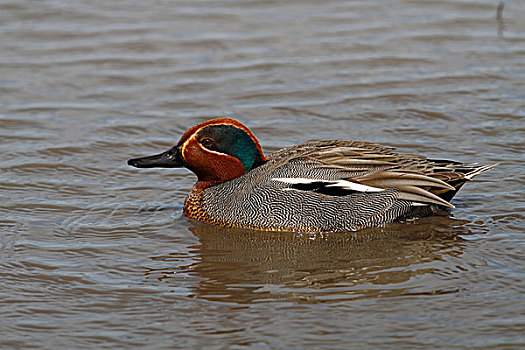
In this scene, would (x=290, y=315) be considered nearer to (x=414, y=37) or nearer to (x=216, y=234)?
(x=216, y=234)

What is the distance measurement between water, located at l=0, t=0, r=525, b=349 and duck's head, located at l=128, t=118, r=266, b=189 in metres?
0.52

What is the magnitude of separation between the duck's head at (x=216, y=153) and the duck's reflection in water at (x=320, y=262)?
0.58 meters

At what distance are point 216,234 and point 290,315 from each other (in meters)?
2.10

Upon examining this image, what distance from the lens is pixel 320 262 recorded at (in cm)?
785

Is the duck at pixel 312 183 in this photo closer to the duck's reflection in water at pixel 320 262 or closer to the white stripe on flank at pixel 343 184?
the white stripe on flank at pixel 343 184

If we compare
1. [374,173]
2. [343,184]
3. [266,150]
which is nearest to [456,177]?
[374,173]

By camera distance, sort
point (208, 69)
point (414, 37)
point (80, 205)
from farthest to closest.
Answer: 1. point (414, 37)
2. point (208, 69)
3. point (80, 205)

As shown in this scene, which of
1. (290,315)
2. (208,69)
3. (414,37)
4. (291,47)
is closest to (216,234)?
(290,315)

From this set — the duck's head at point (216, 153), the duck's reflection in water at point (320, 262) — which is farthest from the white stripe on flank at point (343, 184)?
the duck's head at point (216, 153)

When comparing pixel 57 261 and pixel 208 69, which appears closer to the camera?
pixel 57 261

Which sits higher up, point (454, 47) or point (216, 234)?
point (454, 47)

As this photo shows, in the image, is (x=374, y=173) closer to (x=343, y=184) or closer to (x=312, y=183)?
(x=343, y=184)

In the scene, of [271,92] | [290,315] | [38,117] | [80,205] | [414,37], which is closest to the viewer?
[290,315]

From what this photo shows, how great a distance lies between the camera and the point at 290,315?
6719mm
